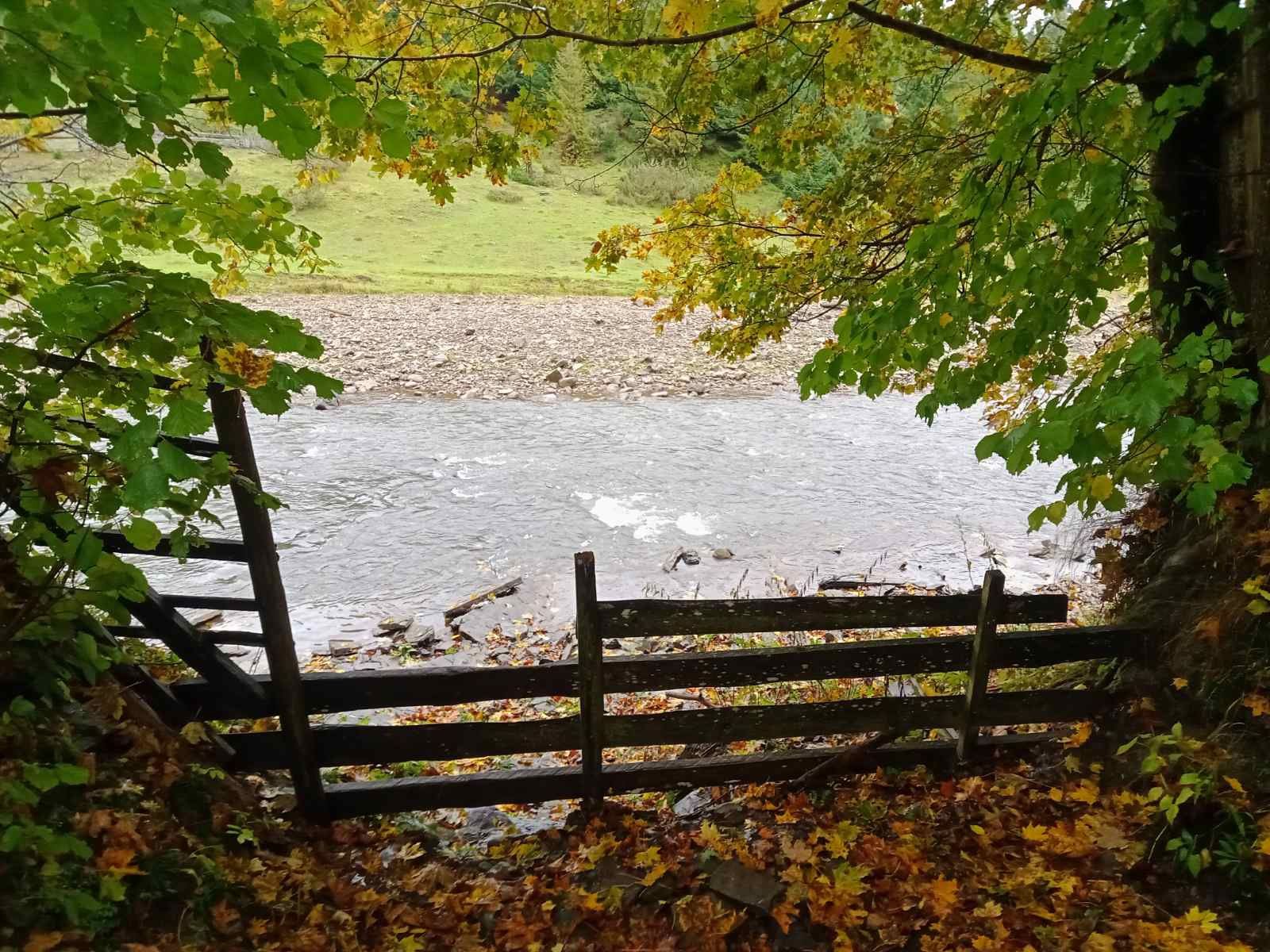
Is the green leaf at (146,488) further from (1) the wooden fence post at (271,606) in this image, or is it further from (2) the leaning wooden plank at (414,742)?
(2) the leaning wooden plank at (414,742)

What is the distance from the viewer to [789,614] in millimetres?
4508

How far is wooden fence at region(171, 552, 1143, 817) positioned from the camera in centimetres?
444

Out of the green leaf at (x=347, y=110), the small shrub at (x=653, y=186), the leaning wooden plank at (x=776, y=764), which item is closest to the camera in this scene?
the green leaf at (x=347, y=110)

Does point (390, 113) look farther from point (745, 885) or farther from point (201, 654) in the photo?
point (745, 885)

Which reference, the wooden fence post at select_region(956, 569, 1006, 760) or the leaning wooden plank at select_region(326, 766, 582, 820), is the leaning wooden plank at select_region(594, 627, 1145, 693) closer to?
the wooden fence post at select_region(956, 569, 1006, 760)

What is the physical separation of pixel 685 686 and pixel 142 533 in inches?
116

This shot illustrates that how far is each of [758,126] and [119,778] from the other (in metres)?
6.19

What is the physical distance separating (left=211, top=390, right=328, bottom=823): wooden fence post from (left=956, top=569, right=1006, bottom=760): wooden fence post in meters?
4.19

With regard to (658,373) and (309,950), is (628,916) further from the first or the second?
(658,373)

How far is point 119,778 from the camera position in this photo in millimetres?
3566

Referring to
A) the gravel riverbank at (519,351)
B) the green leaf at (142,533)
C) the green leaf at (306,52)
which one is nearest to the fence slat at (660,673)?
the green leaf at (142,533)

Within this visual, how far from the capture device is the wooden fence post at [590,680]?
423 cm

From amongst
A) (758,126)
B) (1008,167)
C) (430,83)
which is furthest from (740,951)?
(758,126)

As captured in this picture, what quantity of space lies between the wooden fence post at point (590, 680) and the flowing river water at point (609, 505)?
15.2 ft
